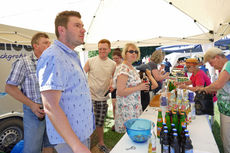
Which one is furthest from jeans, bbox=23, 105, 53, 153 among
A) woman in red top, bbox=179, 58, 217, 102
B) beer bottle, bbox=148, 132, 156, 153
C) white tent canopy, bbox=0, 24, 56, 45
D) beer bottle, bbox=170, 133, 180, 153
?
woman in red top, bbox=179, 58, 217, 102

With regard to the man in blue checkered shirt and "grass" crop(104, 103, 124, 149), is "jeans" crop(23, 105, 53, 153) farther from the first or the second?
"grass" crop(104, 103, 124, 149)

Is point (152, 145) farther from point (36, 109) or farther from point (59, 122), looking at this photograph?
point (36, 109)

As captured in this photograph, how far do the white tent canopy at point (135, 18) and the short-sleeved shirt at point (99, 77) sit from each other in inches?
64.0

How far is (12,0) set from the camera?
2309mm

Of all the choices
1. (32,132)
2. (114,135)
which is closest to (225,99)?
(114,135)

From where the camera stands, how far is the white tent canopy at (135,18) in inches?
106

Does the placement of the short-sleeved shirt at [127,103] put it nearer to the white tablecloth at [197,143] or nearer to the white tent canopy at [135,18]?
the white tablecloth at [197,143]

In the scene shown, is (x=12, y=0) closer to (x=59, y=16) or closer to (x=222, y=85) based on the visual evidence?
(x=59, y=16)

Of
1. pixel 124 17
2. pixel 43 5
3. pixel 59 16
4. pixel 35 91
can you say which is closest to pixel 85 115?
pixel 59 16

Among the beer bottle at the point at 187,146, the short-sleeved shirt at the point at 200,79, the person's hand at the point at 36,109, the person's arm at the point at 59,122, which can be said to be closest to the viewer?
the person's arm at the point at 59,122

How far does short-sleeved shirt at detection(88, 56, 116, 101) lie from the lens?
244 centimetres

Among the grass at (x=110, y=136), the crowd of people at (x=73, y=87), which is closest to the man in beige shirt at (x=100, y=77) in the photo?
the crowd of people at (x=73, y=87)

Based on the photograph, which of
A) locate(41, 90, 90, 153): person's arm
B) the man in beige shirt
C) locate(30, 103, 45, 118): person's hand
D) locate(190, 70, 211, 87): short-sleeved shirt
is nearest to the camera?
locate(41, 90, 90, 153): person's arm

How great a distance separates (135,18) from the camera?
378 centimetres
